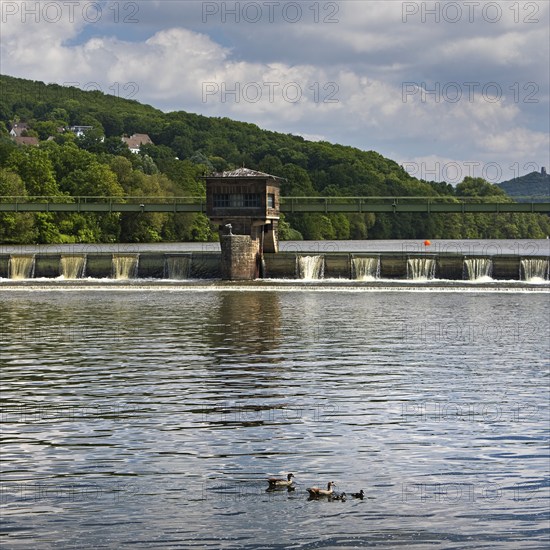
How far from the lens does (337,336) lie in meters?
56.0

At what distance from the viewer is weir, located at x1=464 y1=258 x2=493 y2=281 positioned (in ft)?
307

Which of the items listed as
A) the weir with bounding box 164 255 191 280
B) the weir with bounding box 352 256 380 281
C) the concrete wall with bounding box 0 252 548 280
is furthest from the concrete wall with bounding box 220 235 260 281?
the weir with bounding box 352 256 380 281

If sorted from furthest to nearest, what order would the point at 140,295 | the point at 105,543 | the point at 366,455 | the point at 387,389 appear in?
1. the point at 140,295
2. the point at 387,389
3. the point at 366,455
4. the point at 105,543

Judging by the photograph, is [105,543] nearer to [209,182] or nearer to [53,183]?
[209,182]

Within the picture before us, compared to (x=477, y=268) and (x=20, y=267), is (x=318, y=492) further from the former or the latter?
(x=20, y=267)

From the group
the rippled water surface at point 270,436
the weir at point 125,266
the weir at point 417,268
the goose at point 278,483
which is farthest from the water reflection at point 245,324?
the goose at point 278,483

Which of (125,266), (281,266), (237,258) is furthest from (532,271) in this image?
(125,266)

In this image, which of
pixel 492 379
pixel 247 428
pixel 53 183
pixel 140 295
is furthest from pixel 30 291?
pixel 53 183

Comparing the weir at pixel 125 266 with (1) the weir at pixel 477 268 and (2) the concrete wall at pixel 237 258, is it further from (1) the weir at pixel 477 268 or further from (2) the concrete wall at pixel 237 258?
(1) the weir at pixel 477 268

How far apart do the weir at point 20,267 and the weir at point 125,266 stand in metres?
7.17

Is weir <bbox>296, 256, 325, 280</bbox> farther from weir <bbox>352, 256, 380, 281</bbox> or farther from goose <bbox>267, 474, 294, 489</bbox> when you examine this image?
goose <bbox>267, 474, 294, 489</bbox>

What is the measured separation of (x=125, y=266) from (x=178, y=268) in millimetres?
4555

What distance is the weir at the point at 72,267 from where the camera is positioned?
9625 cm

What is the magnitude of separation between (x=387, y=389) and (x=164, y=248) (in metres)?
112
